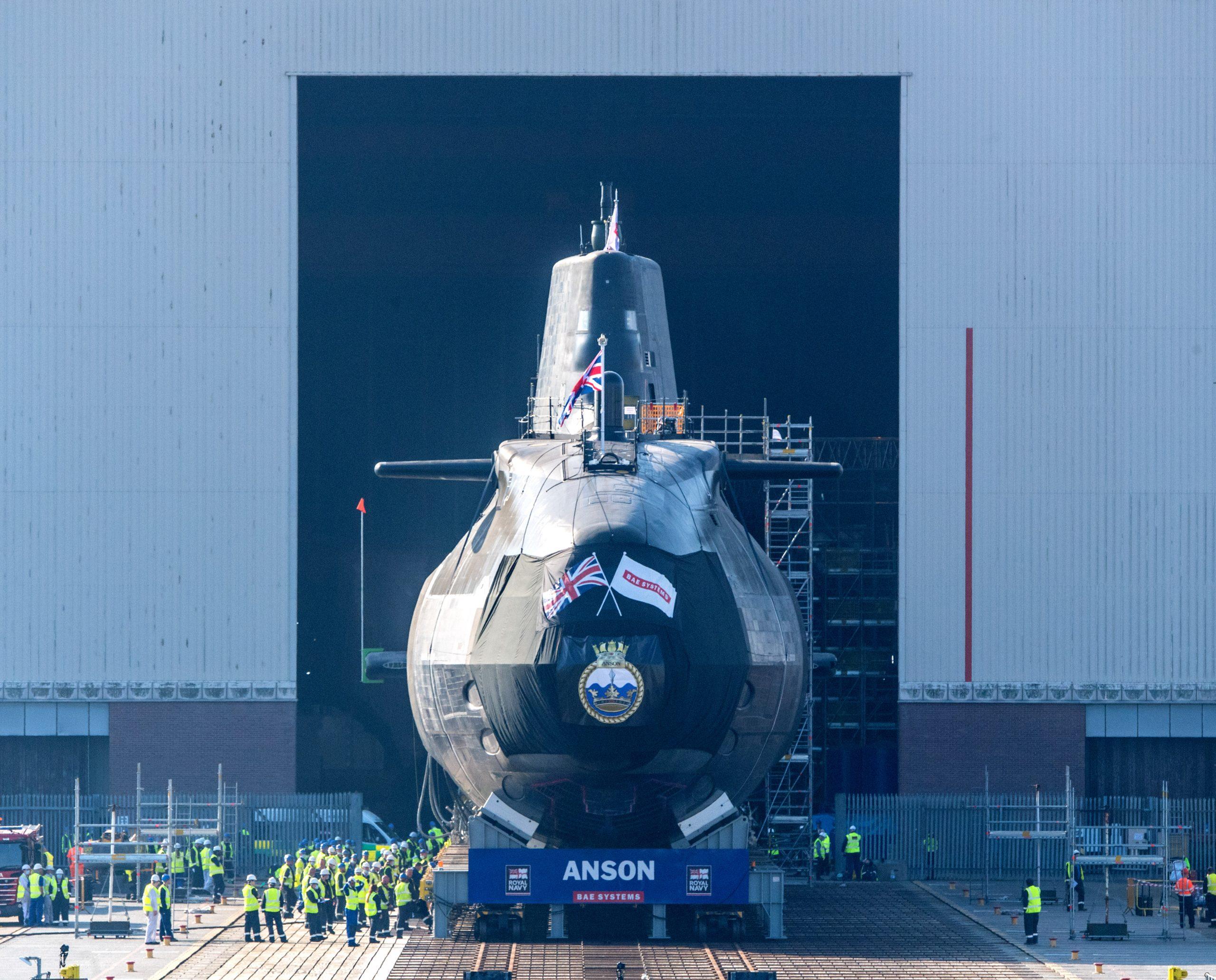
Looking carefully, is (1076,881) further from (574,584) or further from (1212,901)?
(574,584)

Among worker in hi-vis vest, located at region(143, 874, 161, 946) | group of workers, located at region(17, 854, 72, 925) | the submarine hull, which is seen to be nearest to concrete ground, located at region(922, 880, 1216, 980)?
the submarine hull

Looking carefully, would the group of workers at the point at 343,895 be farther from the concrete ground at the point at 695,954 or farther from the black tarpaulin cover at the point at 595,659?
the black tarpaulin cover at the point at 595,659

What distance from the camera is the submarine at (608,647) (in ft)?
77.8

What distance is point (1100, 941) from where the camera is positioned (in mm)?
30234

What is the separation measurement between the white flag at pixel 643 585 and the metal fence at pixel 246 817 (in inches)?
733

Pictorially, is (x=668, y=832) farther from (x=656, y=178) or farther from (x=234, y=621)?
(x=656, y=178)

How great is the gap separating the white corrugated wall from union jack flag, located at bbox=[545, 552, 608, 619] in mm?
20221

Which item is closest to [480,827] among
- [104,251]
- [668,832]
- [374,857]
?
[668,832]

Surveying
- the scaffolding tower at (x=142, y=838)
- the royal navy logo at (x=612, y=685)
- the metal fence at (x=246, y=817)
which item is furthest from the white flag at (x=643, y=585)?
the metal fence at (x=246, y=817)

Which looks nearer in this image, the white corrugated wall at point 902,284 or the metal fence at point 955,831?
the metal fence at point 955,831

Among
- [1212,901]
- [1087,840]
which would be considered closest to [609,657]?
[1212,901]

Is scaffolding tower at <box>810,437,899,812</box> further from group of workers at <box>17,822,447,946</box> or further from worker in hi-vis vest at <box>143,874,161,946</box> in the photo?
worker in hi-vis vest at <box>143,874,161,946</box>

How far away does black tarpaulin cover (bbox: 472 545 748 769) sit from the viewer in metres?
23.5

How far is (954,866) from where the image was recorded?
137 ft
